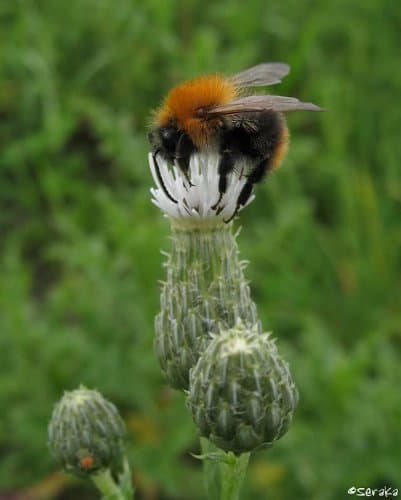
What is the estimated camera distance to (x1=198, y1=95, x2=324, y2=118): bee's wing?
219 cm

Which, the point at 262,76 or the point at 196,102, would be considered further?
the point at 262,76

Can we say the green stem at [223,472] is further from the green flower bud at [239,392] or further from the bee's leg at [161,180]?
the bee's leg at [161,180]

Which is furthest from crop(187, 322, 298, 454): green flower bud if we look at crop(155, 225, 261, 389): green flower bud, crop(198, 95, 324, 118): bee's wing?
crop(198, 95, 324, 118): bee's wing

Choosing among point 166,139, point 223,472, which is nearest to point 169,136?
point 166,139

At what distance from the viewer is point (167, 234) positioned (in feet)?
13.4

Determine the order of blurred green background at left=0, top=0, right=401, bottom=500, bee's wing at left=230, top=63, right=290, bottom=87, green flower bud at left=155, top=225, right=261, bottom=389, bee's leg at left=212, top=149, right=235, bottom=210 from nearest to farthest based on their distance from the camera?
green flower bud at left=155, top=225, right=261, bottom=389 → bee's leg at left=212, top=149, right=235, bottom=210 → bee's wing at left=230, top=63, right=290, bottom=87 → blurred green background at left=0, top=0, right=401, bottom=500

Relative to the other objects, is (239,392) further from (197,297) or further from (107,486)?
(107,486)

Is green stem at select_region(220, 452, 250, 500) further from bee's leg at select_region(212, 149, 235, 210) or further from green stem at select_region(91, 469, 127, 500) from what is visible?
bee's leg at select_region(212, 149, 235, 210)

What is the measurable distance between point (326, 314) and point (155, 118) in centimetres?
242

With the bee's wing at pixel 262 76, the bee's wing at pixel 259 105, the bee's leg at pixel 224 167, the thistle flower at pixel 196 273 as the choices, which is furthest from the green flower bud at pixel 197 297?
the bee's wing at pixel 262 76

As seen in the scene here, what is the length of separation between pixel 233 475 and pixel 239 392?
0.32 metres

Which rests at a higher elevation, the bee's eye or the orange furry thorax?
the orange furry thorax

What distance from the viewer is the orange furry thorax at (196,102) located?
2.38 meters

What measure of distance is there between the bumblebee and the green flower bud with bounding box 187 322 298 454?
0.56 m
